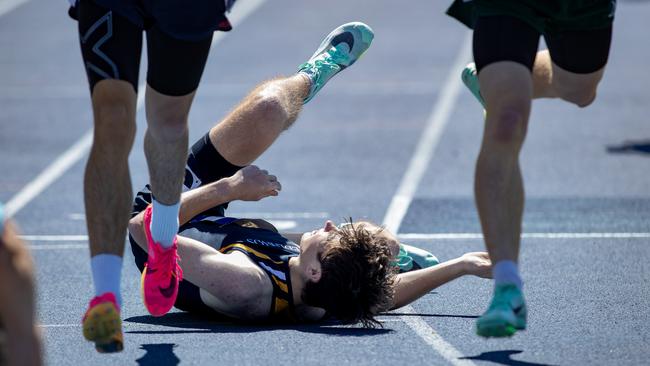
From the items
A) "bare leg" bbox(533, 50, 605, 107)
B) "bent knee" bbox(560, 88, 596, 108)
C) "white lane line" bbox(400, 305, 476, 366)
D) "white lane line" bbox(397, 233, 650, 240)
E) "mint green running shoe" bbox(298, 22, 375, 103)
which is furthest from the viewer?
"white lane line" bbox(397, 233, 650, 240)

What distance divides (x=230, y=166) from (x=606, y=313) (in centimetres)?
208

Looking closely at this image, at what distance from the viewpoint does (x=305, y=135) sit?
1339cm

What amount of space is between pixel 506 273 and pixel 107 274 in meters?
1.63

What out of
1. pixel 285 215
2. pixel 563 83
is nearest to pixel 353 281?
pixel 563 83

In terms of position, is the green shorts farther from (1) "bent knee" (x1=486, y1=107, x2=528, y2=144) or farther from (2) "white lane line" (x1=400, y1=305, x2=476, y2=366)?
(2) "white lane line" (x1=400, y1=305, x2=476, y2=366)

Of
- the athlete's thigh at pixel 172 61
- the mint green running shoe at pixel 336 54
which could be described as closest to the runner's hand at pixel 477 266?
the mint green running shoe at pixel 336 54

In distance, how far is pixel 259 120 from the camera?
6.39 m

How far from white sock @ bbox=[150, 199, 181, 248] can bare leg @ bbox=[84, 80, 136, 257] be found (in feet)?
1.05

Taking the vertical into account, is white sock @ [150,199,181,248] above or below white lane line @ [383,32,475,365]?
above

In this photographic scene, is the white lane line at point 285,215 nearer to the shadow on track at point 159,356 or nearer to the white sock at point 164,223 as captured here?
the white sock at point 164,223

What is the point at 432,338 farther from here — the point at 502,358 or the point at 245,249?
the point at 245,249

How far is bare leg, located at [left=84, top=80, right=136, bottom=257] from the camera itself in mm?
5258

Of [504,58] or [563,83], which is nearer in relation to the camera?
[504,58]

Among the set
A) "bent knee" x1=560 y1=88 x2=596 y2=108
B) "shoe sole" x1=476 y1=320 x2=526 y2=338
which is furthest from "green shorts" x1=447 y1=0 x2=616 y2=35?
"shoe sole" x1=476 y1=320 x2=526 y2=338
